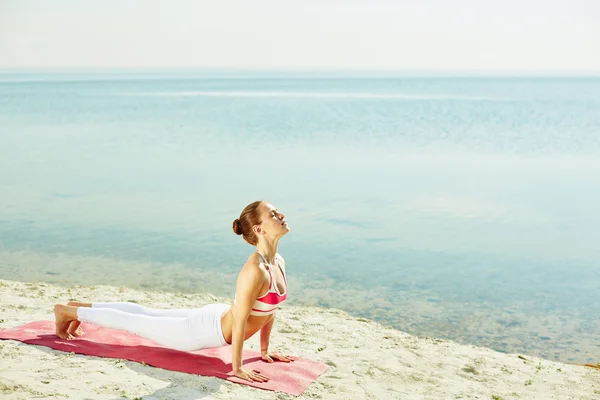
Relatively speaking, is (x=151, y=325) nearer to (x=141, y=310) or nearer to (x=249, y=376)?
(x=141, y=310)

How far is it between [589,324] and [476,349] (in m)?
2.71

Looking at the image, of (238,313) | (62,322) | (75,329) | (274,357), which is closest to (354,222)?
(274,357)

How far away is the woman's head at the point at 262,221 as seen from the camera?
5473mm

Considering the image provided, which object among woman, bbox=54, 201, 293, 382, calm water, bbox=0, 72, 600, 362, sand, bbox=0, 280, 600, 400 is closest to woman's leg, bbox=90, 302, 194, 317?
woman, bbox=54, 201, 293, 382

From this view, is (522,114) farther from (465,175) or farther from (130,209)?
(130,209)

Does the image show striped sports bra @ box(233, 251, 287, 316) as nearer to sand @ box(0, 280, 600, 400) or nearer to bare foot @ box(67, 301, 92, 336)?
sand @ box(0, 280, 600, 400)

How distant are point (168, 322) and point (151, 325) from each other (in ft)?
0.49

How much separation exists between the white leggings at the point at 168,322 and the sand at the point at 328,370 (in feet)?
0.99

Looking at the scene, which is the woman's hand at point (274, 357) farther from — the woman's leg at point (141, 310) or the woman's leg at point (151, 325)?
the woman's leg at point (141, 310)

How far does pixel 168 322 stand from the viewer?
5.82 m

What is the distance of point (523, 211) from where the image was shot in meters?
17.9

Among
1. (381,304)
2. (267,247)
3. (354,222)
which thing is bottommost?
(381,304)

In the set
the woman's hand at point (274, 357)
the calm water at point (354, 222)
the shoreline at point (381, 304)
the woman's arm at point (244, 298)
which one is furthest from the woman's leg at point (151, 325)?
the calm water at point (354, 222)

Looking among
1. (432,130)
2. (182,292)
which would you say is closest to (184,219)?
(182,292)
